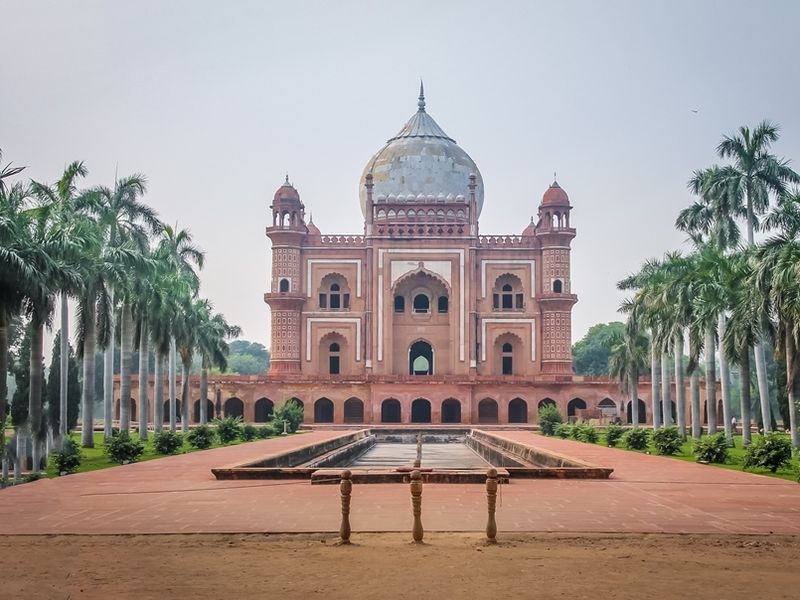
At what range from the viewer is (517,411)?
131 ft

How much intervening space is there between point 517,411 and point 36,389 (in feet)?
86.5

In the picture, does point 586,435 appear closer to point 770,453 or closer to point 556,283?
point 770,453

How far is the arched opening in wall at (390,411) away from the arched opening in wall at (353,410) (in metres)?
0.96

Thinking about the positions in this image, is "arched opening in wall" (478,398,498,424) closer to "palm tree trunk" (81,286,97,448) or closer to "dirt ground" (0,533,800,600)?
"palm tree trunk" (81,286,97,448)

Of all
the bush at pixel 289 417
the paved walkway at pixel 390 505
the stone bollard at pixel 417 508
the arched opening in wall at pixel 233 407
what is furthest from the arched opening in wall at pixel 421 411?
the stone bollard at pixel 417 508

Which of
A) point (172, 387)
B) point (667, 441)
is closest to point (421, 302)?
point (172, 387)

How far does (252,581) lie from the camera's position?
18.9 feet

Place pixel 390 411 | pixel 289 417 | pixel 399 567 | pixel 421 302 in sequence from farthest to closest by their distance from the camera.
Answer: pixel 421 302 → pixel 390 411 → pixel 289 417 → pixel 399 567

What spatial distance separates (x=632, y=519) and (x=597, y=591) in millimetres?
3091

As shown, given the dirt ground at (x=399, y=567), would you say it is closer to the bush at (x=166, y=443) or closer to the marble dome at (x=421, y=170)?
the bush at (x=166, y=443)

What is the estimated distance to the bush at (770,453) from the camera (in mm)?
13969

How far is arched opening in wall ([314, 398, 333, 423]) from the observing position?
38.9 m

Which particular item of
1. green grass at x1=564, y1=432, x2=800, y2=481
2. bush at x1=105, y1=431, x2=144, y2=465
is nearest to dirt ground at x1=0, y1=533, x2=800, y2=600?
green grass at x1=564, y1=432, x2=800, y2=481

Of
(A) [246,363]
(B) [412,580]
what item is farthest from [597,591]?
(A) [246,363]
